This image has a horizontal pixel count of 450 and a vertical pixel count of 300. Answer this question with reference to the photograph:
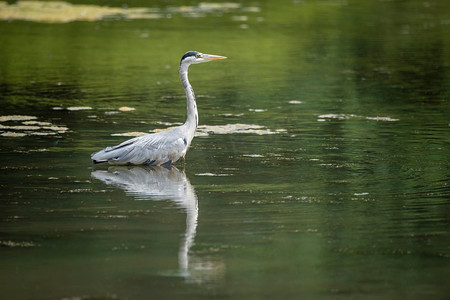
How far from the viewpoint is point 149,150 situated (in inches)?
424

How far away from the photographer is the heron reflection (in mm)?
8703

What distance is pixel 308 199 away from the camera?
898cm

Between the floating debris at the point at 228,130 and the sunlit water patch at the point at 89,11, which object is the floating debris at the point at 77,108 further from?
the sunlit water patch at the point at 89,11

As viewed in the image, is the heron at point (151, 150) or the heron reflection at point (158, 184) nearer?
the heron reflection at point (158, 184)

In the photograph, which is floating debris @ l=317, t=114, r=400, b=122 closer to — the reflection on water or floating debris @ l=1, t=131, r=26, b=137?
the reflection on water

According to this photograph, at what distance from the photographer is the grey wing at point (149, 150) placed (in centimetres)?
1072

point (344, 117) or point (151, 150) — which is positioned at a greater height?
point (151, 150)

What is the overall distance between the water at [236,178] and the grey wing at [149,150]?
132mm

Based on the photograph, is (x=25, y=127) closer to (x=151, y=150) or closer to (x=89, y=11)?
(x=151, y=150)

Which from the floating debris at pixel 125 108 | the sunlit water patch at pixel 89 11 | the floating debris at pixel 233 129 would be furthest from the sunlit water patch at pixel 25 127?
the sunlit water patch at pixel 89 11

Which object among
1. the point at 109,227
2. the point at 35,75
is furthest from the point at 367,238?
the point at 35,75

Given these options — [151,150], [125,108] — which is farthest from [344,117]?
[151,150]

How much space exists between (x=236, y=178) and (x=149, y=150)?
1250 millimetres

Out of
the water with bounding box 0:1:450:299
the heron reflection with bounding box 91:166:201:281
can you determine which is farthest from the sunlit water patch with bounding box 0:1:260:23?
the heron reflection with bounding box 91:166:201:281
